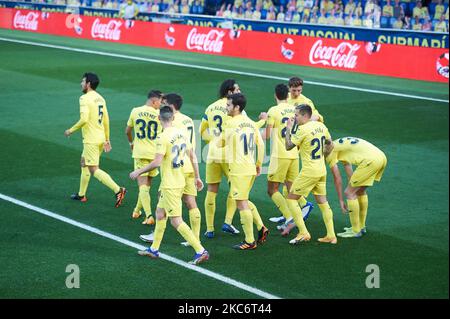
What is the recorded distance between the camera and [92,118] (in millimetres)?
13672

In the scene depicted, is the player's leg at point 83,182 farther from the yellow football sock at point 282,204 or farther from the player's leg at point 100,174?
the yellow football sock at point 282,204

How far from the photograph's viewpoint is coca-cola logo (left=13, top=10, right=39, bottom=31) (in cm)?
4256

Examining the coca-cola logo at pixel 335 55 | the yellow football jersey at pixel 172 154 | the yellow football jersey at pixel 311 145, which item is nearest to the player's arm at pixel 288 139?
the yellow football jersey at pixel 311 145

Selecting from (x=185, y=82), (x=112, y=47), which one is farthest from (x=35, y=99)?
(x=112, y=47)

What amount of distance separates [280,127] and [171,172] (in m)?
2.43

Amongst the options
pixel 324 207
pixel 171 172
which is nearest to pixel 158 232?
pixel 171 172

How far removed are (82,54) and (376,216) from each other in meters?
22.6

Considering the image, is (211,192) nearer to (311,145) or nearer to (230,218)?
(230,218)

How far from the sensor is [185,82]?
26547mm

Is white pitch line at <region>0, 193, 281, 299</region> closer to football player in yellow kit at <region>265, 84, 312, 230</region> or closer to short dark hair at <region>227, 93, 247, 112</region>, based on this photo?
football player in yellow kit at <region>265, 84, 312, 230</region>

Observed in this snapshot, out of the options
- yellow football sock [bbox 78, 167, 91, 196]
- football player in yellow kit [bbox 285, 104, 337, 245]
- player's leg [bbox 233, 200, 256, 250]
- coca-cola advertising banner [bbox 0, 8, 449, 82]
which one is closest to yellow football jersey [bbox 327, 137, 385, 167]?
football player in yellow kit [bbox 285, 104, 337, 245]

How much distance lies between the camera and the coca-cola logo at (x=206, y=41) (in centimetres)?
3334

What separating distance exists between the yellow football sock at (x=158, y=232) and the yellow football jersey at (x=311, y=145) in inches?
84.6

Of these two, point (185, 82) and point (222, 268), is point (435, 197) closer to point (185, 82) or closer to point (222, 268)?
point (222, 268)
